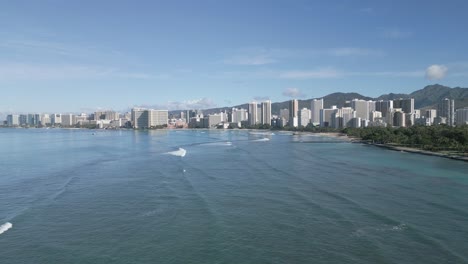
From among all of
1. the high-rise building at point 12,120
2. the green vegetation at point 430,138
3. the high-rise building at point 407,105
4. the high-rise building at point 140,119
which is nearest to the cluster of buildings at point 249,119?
the high-rise building at point 140,119

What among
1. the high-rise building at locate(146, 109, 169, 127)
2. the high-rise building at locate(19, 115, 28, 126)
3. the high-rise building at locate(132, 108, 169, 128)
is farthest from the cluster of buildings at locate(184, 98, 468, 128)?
the high-rise building at locate(19, 115, 28, 126)

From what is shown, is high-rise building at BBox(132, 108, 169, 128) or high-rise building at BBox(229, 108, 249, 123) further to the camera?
high-rise building at BBox(229, 108, 249, 123)

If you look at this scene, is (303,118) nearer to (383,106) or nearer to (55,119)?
(383,106)

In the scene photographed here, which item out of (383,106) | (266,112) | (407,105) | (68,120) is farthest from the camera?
(68,120)

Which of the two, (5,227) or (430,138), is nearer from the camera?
(5,227)

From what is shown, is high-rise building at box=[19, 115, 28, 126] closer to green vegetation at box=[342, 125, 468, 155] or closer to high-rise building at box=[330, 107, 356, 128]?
high-rise building at box=[330, 107, 356, 128]

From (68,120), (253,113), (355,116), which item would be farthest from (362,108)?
(68,120)

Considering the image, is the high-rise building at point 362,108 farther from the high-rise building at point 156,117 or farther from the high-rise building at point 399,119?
the high-rise building at point 156,117
